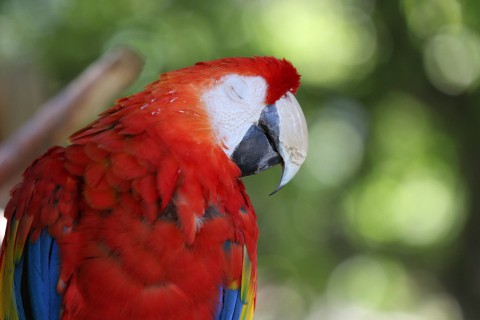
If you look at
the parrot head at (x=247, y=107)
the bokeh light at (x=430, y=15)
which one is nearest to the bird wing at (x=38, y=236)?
the parrot head at (x=247, y=107)

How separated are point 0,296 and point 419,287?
4264 mm

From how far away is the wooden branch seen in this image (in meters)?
1.89

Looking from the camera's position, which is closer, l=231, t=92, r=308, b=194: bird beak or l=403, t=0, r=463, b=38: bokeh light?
l=231, t=92, r=308, b=194: bird beak

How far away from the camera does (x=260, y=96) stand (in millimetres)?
1389

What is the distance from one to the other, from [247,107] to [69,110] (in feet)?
2.51

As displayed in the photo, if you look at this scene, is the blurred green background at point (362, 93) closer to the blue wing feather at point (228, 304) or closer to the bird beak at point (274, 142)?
the bird beak at point (274, 142)

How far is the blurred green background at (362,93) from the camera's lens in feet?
13.0

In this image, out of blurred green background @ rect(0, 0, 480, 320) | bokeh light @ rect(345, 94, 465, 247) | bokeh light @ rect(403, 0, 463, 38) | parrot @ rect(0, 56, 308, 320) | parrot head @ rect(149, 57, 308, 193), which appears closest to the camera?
parrot @ rect(0, 56, 308, 320)

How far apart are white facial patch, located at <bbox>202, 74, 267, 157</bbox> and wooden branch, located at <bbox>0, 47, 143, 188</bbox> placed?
2.36 ft

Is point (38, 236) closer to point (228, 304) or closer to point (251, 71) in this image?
point (228, 304)

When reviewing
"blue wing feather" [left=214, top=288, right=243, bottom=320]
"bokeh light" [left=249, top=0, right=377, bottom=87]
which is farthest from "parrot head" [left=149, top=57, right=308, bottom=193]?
"bokeh light" [left=249, top=0, right=377, bottom=87]

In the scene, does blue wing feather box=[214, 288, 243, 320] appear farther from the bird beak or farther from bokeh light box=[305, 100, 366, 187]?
bokeh light box=[305, 100, 366, 187]

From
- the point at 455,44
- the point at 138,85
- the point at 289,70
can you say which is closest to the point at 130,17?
the point at 138,85

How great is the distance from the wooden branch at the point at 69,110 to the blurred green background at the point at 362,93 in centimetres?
172
